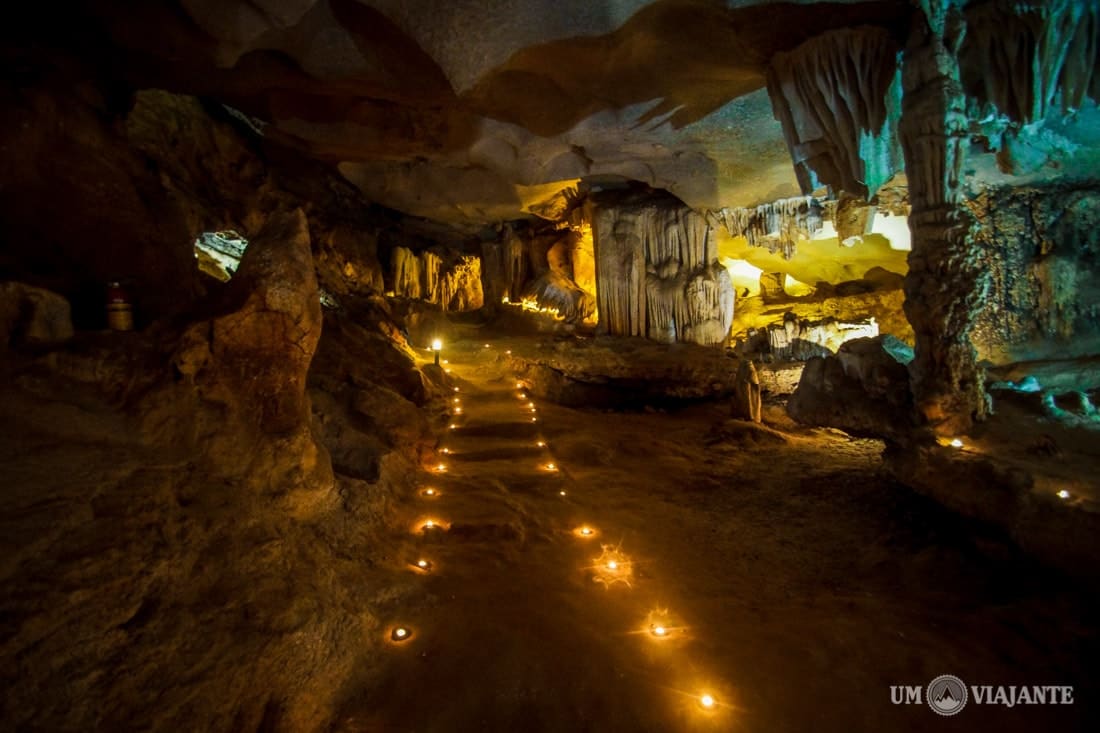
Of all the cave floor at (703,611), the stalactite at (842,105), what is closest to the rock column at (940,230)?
the stalactite at (842,105)

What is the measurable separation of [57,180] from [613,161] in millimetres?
8837

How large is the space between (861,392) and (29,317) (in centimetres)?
829

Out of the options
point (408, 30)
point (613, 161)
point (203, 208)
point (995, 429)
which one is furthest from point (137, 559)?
point (613, 161)

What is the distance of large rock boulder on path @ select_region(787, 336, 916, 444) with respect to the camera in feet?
21.1

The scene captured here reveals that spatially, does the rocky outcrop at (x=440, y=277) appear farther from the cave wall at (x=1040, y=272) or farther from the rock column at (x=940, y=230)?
the cave wall at (x=1040, y=272)

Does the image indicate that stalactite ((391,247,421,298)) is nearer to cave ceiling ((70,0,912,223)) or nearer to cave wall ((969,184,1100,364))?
cave ceiling ((70,0,912,223))

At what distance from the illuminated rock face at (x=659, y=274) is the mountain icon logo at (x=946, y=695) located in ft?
34.4

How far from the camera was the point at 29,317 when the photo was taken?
339 centimetres

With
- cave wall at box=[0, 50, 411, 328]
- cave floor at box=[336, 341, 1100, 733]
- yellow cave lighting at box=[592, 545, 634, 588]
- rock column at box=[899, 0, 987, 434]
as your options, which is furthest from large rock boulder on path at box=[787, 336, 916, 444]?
cave wall at box=[0, 50, 411, 328]

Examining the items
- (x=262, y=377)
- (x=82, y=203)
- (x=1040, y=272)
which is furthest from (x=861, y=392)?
(x=82, y=203)

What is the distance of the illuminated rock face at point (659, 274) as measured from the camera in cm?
1334

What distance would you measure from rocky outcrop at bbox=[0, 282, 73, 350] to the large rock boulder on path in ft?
25.8

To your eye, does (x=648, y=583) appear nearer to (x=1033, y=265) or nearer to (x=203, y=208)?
(x=203, y=208)

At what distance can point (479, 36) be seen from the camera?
21.3 feet
